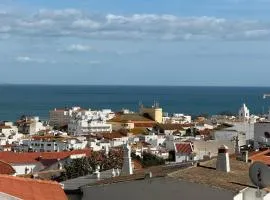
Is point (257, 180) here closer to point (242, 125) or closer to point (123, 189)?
point (123, 189)

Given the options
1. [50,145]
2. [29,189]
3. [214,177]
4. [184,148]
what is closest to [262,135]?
[184,148]

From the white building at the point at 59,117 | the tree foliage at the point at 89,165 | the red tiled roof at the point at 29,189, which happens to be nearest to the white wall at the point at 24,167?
the tree foliage at the point at 89,165

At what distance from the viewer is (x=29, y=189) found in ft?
57.8

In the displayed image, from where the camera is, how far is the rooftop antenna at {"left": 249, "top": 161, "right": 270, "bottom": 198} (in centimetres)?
1598

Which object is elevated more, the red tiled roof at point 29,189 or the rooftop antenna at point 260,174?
the rooftop antenna at point 260,174

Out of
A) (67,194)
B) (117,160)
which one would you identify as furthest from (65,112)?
(67,194)

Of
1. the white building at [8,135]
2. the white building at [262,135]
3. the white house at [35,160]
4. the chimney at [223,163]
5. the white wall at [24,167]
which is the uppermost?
the chimney at [223,163]

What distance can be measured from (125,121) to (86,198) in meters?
119

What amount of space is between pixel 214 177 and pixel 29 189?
4712 mm

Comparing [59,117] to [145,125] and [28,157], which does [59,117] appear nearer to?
[145,125]

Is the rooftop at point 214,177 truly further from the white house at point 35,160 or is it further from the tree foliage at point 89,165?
the white house at point 35,160

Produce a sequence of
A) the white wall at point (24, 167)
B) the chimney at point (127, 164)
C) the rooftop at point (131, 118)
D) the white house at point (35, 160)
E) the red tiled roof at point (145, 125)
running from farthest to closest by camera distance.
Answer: the rooftop at point (131, 118)
the red tiled roof at point (145, 125)
the white wall at point (24, 167)
the white house at point (35, 160)
the chimney at point (127, 164)

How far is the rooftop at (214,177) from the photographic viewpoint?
60.3 feet

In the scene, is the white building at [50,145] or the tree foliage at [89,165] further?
the white building at [50,145]
